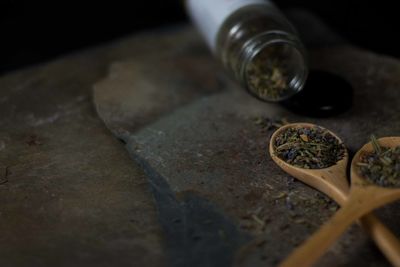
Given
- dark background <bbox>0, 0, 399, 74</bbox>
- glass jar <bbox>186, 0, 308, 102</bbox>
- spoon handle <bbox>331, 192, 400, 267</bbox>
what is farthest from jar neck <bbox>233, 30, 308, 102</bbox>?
dark background <bbox>0, 0, 399, 74</bbox>

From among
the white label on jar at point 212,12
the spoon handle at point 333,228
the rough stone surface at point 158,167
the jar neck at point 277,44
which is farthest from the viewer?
the white label on jar at point 212,12

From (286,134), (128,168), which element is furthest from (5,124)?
(286,134)

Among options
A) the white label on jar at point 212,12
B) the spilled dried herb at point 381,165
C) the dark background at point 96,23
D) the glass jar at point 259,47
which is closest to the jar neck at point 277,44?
the glass jar at point 259,47

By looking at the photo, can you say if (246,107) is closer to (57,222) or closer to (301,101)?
(301,101)

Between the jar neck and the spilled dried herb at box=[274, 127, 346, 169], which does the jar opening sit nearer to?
the jar neck

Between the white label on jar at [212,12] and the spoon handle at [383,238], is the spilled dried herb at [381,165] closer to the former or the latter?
the spoon handle at [383,238]

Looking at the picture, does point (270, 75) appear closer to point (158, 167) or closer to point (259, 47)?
point (259, 47)
